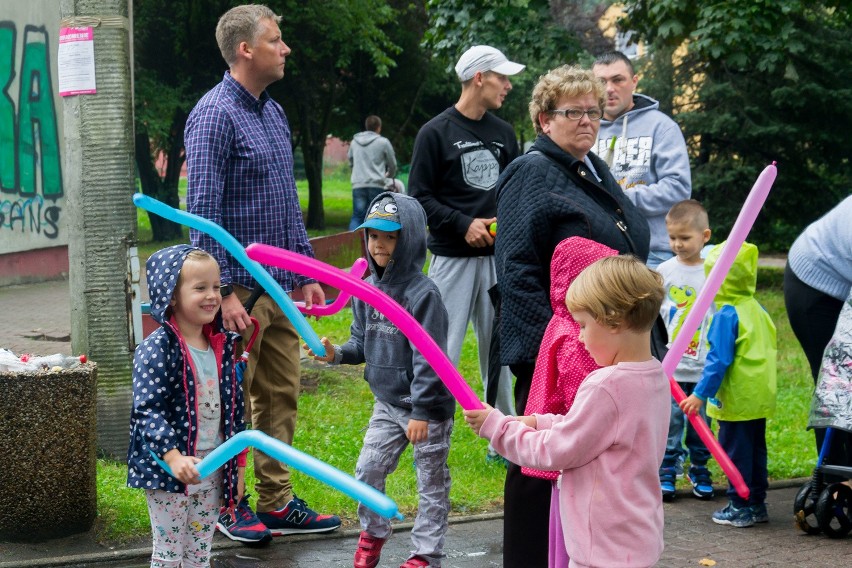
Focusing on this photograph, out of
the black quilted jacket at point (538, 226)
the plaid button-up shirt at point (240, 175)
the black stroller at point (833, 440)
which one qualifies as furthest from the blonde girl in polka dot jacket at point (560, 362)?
the black stroller at point (833, 440)

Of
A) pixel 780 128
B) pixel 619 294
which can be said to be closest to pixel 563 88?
pixel 619 294

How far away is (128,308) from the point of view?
629cm

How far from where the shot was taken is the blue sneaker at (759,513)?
5.97m

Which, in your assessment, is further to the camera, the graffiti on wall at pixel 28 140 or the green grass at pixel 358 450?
the graffiti on wall at pixel 28 140

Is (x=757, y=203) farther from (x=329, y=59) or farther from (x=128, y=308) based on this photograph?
(x=329, y=59)

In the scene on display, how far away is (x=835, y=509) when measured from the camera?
18.8ft

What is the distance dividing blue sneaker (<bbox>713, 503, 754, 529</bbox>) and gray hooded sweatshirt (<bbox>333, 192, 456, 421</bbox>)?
1.99 metres

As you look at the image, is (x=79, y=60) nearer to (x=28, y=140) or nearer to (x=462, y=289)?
(x=462, y=289)

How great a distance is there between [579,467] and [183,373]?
1.56m

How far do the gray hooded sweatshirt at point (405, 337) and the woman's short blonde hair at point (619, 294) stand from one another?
1.45 m

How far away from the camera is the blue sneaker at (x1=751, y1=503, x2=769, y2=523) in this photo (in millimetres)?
5969

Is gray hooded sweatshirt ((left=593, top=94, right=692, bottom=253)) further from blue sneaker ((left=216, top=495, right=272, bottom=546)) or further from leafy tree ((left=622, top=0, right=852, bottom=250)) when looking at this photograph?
leafy tree ((left=622, top=0, right=852, bottom=250))

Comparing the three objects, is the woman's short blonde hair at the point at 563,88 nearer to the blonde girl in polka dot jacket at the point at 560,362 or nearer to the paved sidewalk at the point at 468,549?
the blonde girl in polka dot jacket at the point at 560,362

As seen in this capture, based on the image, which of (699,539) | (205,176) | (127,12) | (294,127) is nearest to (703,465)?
(699,539)
